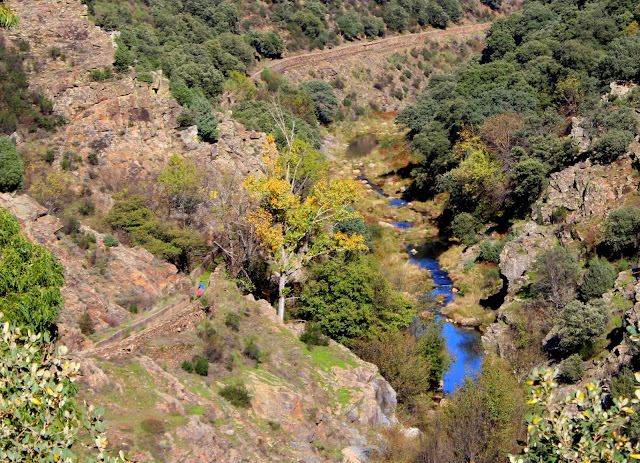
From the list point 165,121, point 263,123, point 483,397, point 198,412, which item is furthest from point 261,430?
point 263,123

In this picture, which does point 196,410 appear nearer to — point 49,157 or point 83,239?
point 83,239

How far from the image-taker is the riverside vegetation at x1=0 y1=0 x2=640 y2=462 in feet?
69.5

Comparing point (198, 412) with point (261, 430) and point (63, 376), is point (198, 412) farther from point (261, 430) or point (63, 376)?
point (63, 376)

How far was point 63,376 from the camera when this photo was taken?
39.9 feet

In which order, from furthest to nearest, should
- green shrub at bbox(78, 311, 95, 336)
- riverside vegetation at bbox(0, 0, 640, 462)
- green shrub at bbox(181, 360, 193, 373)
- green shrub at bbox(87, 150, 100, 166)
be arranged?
green shrub at bbox(87, 150, 100, 166) → green shrub at bbox(181, 360, 193, 373) → green shrub at bbox(78, 311, 95, 336) → riverside vegetation at bbox(0, 0, 640, 462)

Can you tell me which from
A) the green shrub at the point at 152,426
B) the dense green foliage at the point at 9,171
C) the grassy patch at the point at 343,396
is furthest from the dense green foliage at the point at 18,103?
the green shrub at the point at 152,426

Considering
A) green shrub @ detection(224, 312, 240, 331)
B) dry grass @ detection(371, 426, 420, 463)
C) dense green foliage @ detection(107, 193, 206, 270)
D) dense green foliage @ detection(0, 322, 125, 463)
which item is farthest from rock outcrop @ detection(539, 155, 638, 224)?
dense green foliage @ detection(0, 322, 125, 463)

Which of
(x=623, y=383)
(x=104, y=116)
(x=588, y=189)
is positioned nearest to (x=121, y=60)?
(x=104, y=116)

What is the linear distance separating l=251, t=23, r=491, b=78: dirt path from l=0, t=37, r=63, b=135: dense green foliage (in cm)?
3868

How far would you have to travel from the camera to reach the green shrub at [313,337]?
38375mm

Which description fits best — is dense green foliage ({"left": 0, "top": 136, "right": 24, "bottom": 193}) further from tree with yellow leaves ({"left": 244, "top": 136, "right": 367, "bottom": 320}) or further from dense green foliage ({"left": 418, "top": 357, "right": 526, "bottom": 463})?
dense green foliage ({"left": 418, "top": 357, "right": 526, "bottom": 463})

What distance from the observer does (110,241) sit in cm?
3769

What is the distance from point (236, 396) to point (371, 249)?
31.1m

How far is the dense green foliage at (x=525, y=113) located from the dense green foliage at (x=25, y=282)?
148 ft
